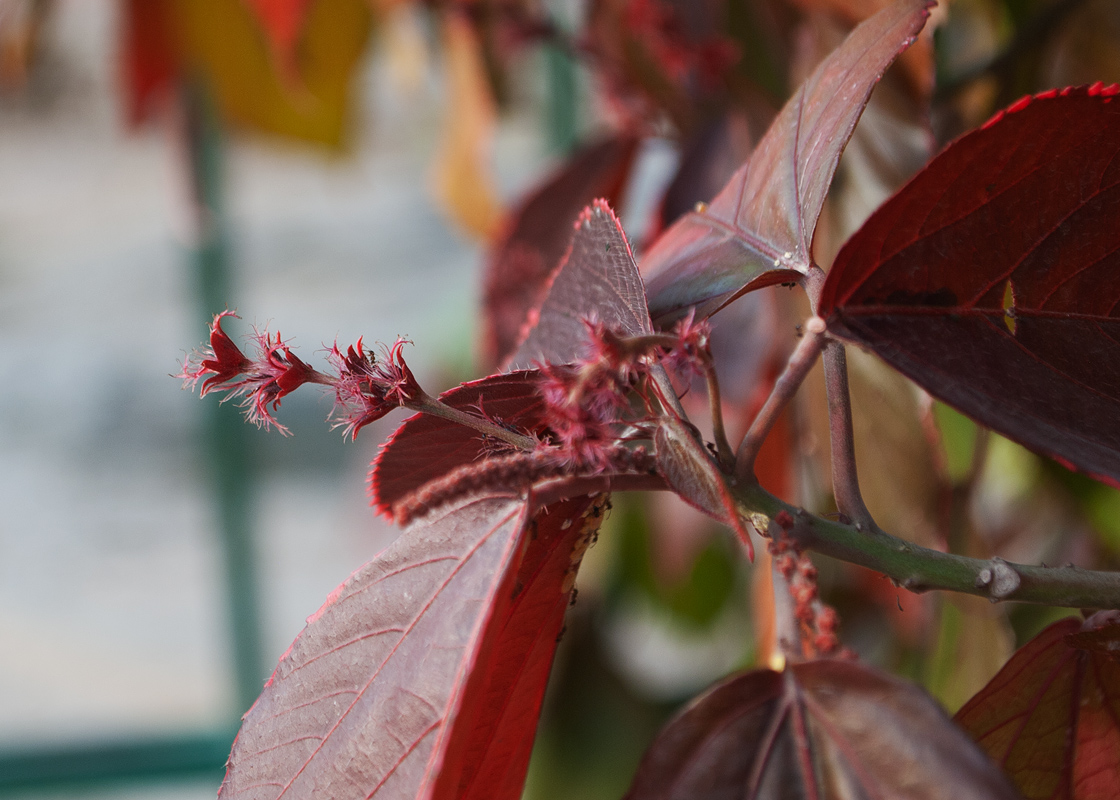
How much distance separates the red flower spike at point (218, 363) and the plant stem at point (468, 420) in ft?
0.08

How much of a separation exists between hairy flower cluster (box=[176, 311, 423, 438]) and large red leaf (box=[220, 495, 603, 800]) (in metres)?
0.02

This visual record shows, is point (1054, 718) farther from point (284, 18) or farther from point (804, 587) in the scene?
point (284, 18)

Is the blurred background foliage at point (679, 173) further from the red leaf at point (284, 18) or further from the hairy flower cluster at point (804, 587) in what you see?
the hairy flower cluster at point (804, 587)

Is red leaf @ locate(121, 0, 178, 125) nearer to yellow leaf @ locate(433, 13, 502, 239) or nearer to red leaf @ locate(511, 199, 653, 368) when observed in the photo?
yellow leaf @ locate(433, 13, 502, 239)

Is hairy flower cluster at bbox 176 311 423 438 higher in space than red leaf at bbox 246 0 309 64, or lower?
lower

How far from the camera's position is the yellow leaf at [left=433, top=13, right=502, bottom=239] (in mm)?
448

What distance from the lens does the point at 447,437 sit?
0.14 meters

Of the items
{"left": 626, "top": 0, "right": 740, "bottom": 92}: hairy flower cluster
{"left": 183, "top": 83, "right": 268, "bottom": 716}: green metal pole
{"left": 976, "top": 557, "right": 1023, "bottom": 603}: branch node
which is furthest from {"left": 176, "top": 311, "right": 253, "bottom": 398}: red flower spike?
{"left": 183, "top": 83, "right": 268, "bottom": 716}: green metal pole

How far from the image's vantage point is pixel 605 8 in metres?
0.40

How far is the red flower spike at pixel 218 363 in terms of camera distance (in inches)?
4.9

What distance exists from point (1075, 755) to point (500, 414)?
0.11m

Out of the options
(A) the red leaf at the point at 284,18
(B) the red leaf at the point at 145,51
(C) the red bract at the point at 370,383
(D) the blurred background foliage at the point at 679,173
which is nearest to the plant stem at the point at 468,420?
(C) the red bract at the point at 370,383

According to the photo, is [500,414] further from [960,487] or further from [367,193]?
[367,193]

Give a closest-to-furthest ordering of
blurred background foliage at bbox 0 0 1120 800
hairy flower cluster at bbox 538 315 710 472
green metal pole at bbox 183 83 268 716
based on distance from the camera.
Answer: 1. hairy flower cluster at bbox 538 315 710 472
2. blurred background foliage at bbox 0 0 1120 800
3. green metal pole at bbox 183 83 268 716
